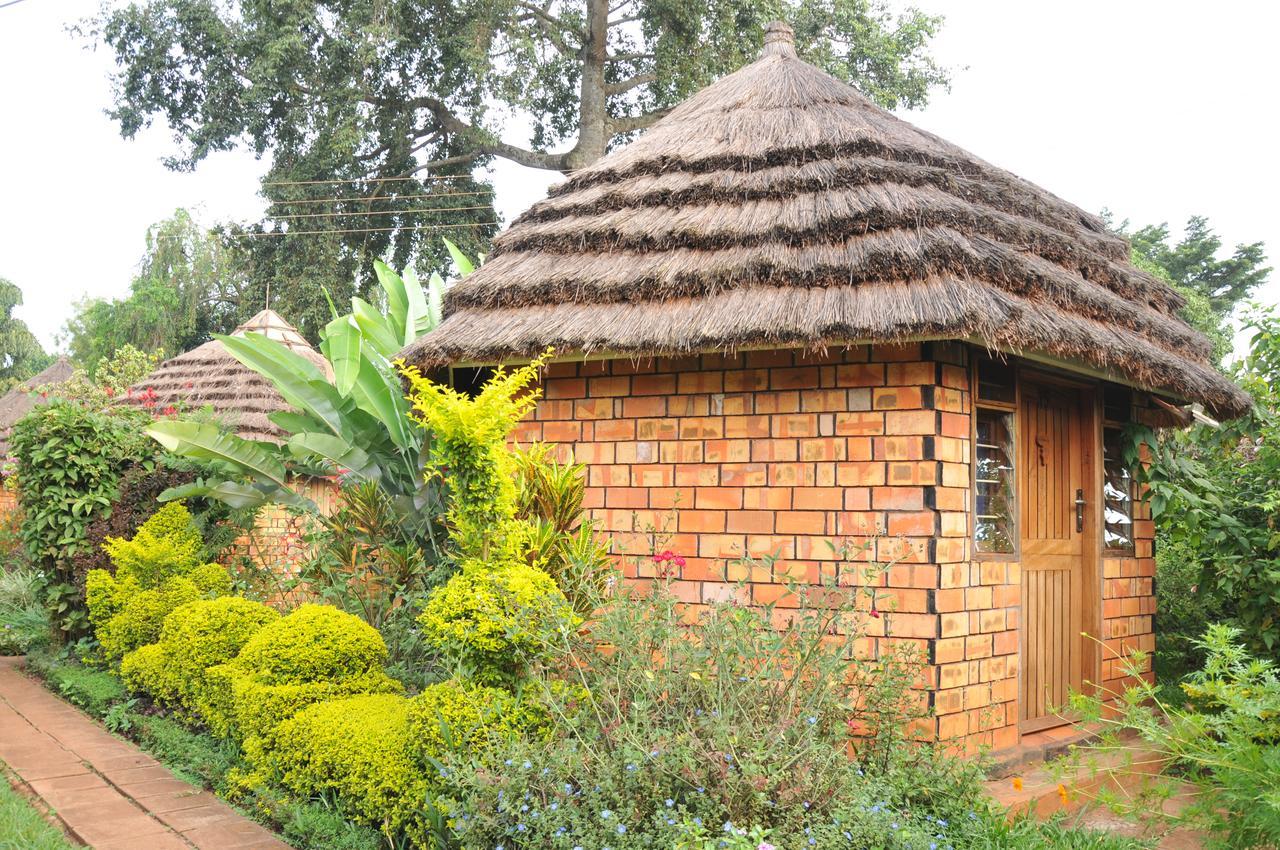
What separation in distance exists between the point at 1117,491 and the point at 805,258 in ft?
10.4

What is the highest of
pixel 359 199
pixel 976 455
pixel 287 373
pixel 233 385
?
pixel 359 199

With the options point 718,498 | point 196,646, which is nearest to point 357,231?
point 196,646

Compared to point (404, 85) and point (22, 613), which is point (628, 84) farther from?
point (22, 613)

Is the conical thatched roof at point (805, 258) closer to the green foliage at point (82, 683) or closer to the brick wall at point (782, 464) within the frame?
the brick wall at point (782, 464)

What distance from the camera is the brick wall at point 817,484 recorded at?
5.32 meters

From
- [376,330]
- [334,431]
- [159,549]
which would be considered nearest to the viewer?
[159,549]

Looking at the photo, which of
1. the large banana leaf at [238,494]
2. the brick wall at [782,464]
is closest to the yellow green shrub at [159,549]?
the large banana leaf at [238,494]

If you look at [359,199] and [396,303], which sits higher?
[359,199]

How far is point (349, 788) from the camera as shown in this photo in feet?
16.3

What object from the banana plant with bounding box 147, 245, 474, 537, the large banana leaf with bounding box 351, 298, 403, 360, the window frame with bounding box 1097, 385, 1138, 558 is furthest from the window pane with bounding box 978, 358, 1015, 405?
the large banana leaf with bounding box 351, 298, 403, 360

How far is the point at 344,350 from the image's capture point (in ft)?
25.1

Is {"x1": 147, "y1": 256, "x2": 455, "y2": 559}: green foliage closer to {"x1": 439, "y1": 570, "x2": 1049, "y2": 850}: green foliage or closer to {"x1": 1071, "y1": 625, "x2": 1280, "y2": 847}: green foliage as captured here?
{"x1": 439, "y1": 570, "x2": 1049, "y2": 850}: green foliage

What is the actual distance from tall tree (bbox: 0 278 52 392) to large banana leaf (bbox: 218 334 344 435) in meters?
40.5

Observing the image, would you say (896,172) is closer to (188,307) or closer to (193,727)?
(193,727)
